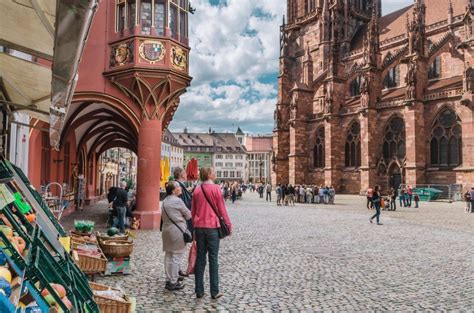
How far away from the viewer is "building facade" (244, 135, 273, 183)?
118250mm

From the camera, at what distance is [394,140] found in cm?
3788

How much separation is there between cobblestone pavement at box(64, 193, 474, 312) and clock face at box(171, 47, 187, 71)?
518 cm

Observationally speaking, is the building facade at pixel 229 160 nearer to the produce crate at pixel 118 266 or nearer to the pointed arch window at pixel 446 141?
the pointed arch window at pixel 446 141

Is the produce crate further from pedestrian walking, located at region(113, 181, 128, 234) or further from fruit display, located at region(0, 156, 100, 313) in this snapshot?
Result: pedestrian walking, located at region(113, 181, 128, 234)

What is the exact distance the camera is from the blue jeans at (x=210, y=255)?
18.3ft

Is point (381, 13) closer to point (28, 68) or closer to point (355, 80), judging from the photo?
point (355, 80)

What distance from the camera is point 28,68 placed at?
4008 mm

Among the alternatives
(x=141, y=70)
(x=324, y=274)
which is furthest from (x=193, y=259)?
(x=141, y=70)

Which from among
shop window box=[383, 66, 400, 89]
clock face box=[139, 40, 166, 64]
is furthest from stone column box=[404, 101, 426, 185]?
clock face box=[139, 40, 166, 64]

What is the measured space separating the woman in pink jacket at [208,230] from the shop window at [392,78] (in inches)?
1615

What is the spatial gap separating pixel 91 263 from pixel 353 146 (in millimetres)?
38416

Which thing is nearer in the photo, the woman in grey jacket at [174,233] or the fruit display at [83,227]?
the woman in grey jacket at [174,233]

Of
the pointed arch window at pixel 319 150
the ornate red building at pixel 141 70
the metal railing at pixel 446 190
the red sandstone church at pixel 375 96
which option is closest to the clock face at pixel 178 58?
the ornate red building at pixel 141 70

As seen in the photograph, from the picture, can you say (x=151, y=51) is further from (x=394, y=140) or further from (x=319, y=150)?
(x=319, y=150)
